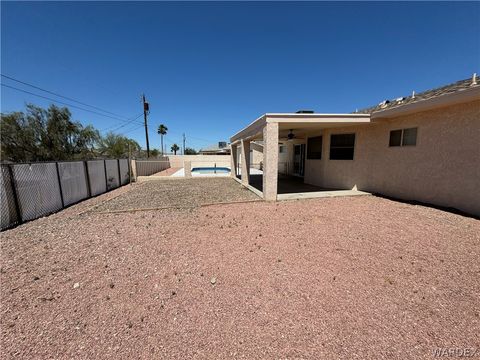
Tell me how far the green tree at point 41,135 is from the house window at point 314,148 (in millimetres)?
21826

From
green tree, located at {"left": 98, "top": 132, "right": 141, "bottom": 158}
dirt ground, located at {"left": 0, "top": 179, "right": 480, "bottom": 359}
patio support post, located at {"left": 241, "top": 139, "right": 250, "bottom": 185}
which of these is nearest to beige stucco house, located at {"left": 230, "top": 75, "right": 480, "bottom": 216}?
patio support post, located at {"left": 241, "top": 139, "right": 250, "bottom": 185}

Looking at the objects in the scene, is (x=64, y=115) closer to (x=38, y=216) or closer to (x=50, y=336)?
(x=38, y=216)

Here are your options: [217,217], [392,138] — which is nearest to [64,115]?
[217,217]

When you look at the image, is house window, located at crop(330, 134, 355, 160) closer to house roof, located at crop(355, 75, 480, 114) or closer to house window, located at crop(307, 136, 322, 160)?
house window, located at crop(307, 136, 322, 160)

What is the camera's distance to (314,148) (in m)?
10.8

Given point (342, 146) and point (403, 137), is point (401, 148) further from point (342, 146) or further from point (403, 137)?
point (342, 146)

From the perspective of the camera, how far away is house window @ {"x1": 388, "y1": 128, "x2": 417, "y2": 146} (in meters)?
6.78

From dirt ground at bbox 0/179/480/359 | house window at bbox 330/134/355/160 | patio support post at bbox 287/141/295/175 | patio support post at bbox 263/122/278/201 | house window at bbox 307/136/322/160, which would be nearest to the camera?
dirt ground at bbox 0/179/480/359

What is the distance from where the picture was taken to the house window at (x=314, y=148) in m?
10.4

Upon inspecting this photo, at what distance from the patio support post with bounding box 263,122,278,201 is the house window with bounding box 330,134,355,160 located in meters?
3.87

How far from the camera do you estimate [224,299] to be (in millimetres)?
2451

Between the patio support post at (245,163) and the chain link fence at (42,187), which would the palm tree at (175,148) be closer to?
the chain link fence at (42,187)

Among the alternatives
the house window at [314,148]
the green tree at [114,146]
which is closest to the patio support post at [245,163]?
the house window at [314,148]

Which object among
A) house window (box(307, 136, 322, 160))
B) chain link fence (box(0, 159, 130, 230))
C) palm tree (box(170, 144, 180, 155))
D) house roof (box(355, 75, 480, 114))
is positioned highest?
palm tree (box(170, 144, 180, 155))
